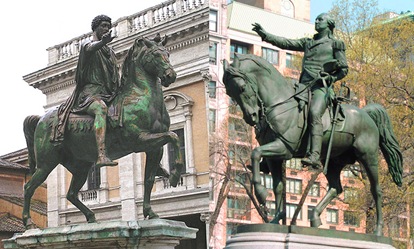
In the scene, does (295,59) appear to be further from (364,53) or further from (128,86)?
(128,86)

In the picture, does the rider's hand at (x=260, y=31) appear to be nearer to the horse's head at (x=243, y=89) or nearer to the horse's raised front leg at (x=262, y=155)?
the horse's head at (x=243, y=89)

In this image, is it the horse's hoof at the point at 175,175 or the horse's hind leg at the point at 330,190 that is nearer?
the horse's hind leg at the point at 330,190

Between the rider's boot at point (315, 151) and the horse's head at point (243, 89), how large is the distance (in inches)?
28.1

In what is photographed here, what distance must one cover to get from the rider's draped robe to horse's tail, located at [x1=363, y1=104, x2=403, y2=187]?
3.65 m

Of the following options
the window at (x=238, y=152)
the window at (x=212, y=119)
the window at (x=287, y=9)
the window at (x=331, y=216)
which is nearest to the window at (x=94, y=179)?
the window at (x=212, y=119)

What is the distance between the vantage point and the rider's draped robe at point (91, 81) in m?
12.8

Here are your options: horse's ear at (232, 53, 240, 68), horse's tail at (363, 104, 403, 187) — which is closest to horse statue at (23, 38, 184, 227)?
horse's ear at (232, 53, 240, 68)

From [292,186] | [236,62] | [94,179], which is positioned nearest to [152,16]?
[94,179]

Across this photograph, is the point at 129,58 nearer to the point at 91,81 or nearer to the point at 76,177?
the point at 91,81

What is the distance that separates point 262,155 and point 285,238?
3.37ft

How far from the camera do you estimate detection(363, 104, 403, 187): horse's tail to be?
11.9m

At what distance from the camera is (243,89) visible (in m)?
10.5

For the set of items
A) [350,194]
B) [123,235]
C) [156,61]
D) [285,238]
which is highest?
[350,194]

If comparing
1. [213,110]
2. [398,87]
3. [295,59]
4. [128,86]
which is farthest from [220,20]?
[128,86]
